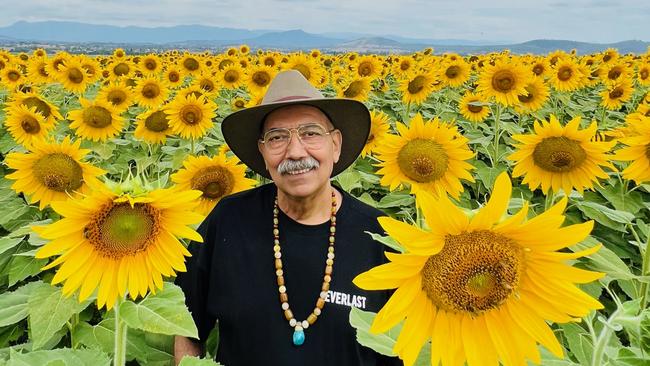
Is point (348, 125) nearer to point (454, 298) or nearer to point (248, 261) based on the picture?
point (248, 261)

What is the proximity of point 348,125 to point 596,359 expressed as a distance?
1632 mm

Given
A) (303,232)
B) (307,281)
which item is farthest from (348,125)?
(307,281)

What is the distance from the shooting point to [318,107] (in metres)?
2.59

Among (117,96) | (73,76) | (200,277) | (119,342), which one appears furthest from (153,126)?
(119,342)

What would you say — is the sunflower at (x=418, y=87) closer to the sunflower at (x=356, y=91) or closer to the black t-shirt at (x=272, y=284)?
the sunflower at (x=356, y=91)

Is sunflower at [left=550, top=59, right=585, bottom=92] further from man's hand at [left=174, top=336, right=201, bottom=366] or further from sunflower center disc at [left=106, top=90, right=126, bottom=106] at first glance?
man's hand at [left=174, top=336, right=201, bottom=366]

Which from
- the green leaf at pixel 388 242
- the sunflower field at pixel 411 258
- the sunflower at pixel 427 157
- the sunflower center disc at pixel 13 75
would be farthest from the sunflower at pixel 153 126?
the sunflower center disc at pixel 13 75

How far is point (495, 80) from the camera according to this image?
6.04m

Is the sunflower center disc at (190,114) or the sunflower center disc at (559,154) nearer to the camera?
the sunflower center disc at (559,154)

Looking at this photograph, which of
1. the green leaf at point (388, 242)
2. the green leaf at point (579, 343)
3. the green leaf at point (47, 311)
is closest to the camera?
the green leaf at point (388, 242)

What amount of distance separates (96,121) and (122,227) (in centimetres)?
413

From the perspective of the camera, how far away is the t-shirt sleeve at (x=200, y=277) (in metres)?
2.58

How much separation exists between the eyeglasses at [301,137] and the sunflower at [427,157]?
1.08 m

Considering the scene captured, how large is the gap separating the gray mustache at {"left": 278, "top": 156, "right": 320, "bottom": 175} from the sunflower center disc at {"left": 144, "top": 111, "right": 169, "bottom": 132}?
3.33 metres
